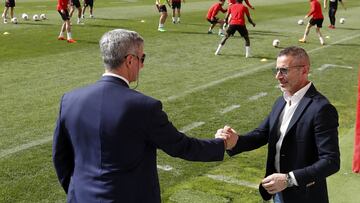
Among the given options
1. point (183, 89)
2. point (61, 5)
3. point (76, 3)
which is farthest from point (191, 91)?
point (76, 3)

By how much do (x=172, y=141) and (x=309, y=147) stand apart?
3.45 feet

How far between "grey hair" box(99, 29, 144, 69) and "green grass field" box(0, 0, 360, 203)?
302cm

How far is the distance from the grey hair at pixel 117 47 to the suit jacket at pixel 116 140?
112mm

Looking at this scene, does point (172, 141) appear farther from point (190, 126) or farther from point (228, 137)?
point (190, 126)

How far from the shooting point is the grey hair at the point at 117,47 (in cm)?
305

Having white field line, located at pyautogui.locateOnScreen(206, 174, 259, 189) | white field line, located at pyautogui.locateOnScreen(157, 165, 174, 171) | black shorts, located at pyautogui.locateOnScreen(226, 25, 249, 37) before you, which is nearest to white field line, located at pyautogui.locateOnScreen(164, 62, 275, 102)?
black shorts, located at pyautogui.locateOnScreen(226, 25, 249, 37)

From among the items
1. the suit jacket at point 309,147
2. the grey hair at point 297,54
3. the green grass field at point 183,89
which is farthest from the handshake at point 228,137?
the green grass field at point 183,89

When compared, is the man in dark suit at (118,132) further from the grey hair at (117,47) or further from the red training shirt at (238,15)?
the red training shirt at (238,15)

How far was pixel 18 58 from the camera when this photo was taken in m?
14.3

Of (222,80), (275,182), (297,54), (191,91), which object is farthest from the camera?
(222,80)

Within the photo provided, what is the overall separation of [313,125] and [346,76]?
32.3 ft

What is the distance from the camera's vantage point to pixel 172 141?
123 inches

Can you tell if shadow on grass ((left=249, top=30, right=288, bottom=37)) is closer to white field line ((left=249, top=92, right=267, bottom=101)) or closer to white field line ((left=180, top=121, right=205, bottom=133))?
white field line ((left=249, top=92, right=267, bottom=101))

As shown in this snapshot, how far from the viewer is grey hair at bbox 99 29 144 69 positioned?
3049 mm
